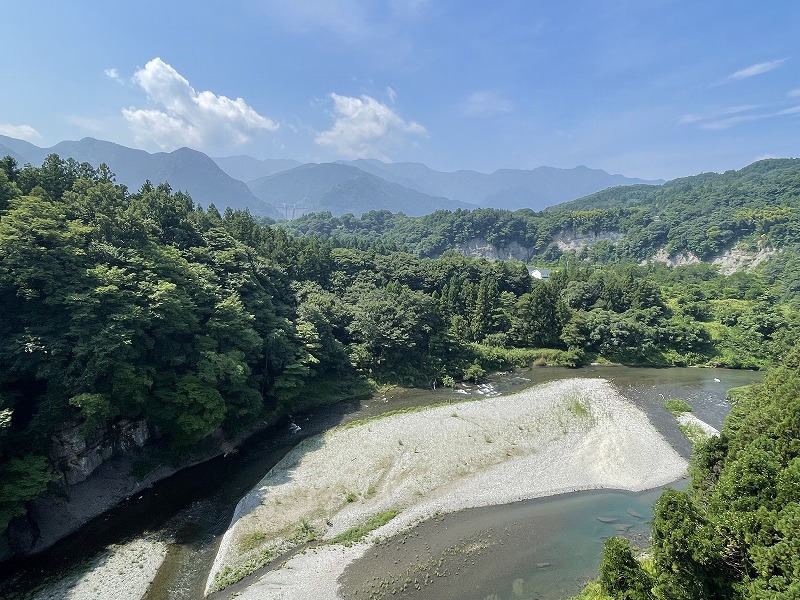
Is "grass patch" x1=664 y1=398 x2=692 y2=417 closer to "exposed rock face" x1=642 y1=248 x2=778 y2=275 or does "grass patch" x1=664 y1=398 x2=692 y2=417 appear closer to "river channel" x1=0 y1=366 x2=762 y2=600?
"river channel" x1=0 y1=366 x2=762 y2=600

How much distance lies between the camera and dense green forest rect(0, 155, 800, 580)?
2312 cm

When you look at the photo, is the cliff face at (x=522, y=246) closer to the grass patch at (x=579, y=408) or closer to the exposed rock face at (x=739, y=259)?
the exposed rock face at (x=739, y=259)

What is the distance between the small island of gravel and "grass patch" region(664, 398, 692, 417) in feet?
12.1

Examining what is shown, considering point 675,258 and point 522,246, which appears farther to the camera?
point 522,246

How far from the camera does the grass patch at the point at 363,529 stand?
68.9 ft

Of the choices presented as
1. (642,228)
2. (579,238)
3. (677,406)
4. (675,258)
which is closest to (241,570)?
(677,406)

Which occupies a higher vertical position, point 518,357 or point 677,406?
point 518,357

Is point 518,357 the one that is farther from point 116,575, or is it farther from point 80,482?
point 80,482

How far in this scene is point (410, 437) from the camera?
30.8m

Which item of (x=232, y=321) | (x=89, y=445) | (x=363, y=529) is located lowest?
(x=363, y=529)

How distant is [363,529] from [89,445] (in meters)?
16.5

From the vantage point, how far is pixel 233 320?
1298 inches

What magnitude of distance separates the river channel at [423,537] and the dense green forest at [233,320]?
3.16m

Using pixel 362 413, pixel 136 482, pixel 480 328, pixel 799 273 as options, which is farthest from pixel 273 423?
pixel 799 273
